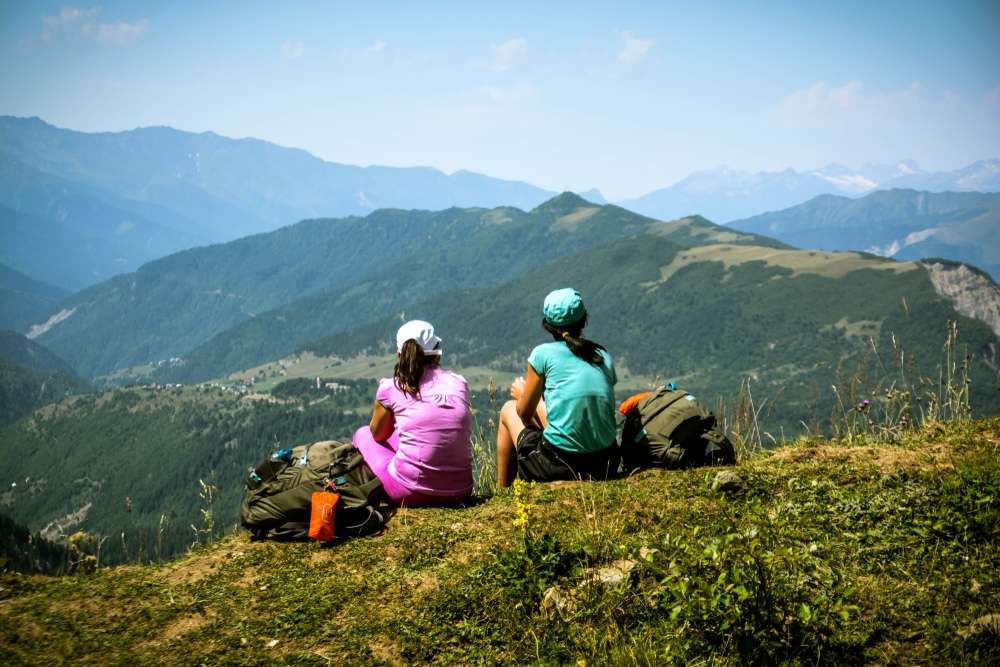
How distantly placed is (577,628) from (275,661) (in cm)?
220

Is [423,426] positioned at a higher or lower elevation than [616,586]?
higher

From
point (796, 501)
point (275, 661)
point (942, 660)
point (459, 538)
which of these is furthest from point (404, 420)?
point (942, 660)

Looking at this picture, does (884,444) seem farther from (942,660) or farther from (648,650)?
(648,650)

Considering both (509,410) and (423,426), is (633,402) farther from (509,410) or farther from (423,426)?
(423,426)

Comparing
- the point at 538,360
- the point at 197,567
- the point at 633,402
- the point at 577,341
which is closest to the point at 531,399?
the point at 538,360

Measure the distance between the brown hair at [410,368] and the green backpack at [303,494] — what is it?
104 cm

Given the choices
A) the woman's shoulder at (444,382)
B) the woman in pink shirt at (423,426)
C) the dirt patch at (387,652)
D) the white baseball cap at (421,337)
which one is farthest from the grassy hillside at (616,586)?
the white baseball cap at (421,337)

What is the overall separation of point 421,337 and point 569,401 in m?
1.92

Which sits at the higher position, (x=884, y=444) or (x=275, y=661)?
(x=884, y=444)

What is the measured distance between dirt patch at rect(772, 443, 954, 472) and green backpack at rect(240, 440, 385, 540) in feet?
15.6

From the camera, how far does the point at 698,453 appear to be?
7848 mm

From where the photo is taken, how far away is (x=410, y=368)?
7637 millimetres

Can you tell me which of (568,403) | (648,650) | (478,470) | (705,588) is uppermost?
(568,403)

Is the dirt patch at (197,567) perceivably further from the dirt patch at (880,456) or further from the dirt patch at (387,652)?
the dirt patch at (880,456)
